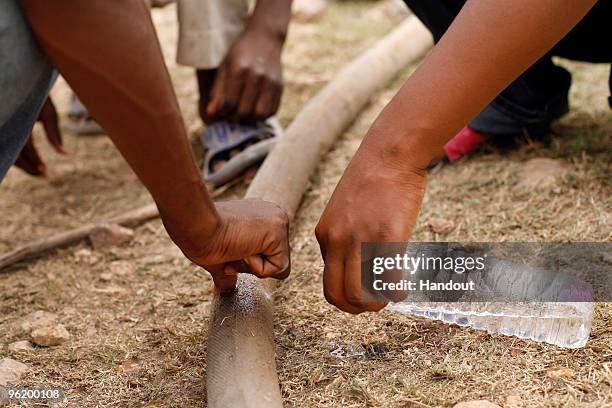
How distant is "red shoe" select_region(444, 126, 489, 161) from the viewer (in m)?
2.17

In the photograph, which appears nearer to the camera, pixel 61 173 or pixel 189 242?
pixel 189 242

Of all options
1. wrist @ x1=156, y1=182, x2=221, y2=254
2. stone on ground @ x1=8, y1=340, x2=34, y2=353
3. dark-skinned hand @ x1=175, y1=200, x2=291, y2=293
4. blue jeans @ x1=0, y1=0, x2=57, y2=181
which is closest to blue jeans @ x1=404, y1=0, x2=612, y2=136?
dark-skinned hand @ x1=175, y1=200, x2=291, y2=293

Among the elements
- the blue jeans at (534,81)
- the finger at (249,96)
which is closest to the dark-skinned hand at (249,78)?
the finger at (249,96)

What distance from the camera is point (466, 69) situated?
1242 mm

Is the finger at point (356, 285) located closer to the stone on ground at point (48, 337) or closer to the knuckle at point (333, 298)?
the knuckle at point (333, 298)

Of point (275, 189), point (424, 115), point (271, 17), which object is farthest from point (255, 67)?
point (424, 115)

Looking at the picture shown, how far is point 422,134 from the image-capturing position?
1.26 metres

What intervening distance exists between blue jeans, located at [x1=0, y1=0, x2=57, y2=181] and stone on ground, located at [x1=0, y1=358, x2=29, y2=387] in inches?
14.1

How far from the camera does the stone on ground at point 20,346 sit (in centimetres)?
153

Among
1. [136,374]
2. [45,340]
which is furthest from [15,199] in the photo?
[136,374]

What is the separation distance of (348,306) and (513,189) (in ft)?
2.75

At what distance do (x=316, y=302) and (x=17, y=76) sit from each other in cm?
74

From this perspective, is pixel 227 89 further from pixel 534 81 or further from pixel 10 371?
pixel 10 371

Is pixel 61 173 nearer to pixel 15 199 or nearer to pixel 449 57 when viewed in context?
pixel 15 199
